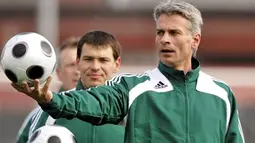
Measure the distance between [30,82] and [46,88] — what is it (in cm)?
17

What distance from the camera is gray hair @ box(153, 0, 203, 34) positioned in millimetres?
6840

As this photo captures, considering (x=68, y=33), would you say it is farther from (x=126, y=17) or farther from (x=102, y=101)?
(x=102, y=101)

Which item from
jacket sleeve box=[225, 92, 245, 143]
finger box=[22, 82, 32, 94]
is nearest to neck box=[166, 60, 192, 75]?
jacket sleeve box=[225, 92, 245, 143]

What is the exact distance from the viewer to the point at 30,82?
6180 mm

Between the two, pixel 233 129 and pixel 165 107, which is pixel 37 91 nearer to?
pixel 165 107

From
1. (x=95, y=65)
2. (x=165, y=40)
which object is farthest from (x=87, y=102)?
(x=95, y=65)

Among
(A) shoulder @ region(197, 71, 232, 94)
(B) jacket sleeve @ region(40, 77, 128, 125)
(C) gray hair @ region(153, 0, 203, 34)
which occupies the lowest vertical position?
(B) jacket sleeve @ region(40, 77, 128, 125)

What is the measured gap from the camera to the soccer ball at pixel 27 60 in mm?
6246

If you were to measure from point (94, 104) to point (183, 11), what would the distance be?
3.10ft

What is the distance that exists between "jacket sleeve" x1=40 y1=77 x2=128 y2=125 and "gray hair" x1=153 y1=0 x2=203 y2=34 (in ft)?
1.86

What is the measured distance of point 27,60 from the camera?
20.7 ft

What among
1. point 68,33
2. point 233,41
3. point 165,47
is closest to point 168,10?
point 165,47

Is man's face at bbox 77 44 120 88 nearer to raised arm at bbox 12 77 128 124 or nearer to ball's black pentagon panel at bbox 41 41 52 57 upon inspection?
raised arm at bbox 12 77 128 124

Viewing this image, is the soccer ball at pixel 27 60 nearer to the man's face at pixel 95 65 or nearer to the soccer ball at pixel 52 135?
the soccer ball at pixel 52 135
